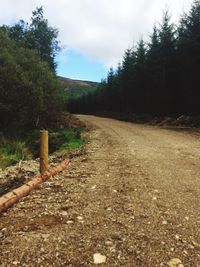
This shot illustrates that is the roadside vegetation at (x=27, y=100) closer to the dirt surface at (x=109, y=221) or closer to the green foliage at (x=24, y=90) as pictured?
the green foliage at (x=24, y=90)

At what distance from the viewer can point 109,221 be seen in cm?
601

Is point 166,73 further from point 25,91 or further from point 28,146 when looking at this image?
point 28,146

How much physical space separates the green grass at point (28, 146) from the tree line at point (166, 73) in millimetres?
12621

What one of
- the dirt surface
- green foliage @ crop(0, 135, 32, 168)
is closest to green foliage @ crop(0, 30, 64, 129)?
green foliage @ crop(0, 135, 32, 168)

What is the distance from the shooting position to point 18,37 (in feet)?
170

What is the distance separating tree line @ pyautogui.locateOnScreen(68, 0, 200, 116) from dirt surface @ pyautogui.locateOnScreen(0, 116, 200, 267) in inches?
868

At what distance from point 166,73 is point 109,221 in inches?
1269

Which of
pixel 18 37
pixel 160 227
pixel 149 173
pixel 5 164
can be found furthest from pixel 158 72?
pixel 160 227

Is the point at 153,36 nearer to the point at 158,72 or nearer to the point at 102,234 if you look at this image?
the point at 158,72

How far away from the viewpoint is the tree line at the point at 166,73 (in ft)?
101

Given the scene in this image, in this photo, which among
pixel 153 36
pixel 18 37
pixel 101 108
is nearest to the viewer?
pixel 153 36

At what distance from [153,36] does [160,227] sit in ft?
129

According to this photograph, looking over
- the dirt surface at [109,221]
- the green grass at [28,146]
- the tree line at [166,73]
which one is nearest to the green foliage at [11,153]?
the green grass at [28,146]

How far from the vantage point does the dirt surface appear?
482 centimetres
